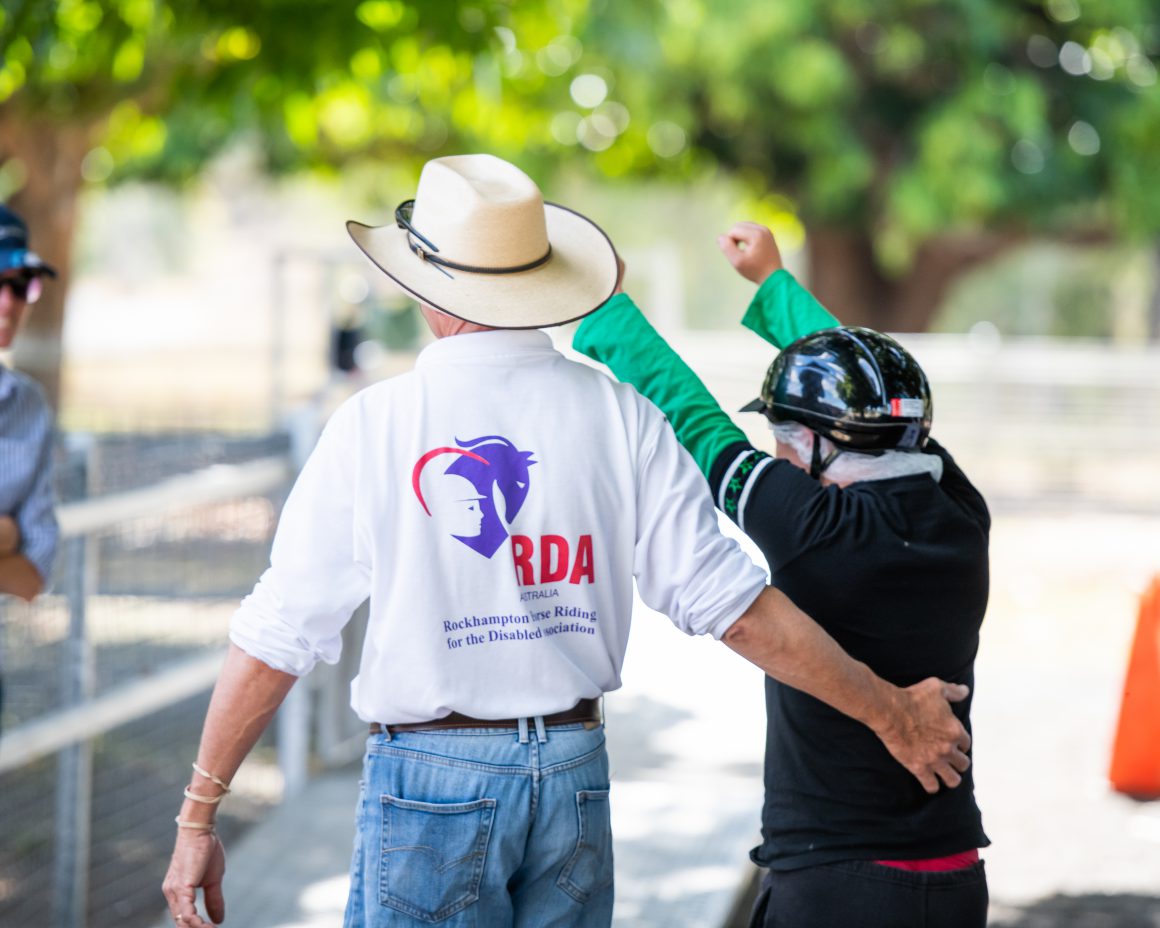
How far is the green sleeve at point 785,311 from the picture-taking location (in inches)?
124

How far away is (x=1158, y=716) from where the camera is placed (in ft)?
19.5

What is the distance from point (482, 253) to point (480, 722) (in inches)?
30.0

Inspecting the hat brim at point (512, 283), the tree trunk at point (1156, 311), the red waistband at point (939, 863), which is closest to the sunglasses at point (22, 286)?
the hat brim at point (512, 283)

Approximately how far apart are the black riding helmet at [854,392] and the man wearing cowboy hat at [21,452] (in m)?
1.92

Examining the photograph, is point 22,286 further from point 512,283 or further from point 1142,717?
point 1142,717

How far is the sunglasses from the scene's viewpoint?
12.1 feet

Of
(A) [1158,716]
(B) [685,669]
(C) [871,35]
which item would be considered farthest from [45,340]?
(C) [871,35]

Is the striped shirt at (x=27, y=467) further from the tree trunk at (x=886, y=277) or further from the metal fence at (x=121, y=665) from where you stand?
the tree trunk at (x=886, y=277)

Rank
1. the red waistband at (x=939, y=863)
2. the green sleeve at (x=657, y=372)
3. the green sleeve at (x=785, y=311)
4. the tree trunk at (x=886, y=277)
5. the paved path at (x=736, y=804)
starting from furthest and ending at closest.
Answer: the tree trunk at (x=886, y=277) → the paved path at (x=736, y=804) → the green sleeve at (x=785, y=311) → the green sleeve at (x=657, y=372) → the red waistband at (x=939, y=863)

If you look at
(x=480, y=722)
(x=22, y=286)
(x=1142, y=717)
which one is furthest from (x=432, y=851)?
(x=1142, y=717)

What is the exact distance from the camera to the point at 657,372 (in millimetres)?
2818

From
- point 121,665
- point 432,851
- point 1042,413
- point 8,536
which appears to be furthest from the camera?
point 1042,413

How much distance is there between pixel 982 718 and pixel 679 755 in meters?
2.02

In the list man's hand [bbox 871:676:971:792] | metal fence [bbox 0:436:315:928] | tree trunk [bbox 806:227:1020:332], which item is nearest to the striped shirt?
metal fence [bbox 0:436:315:928]
